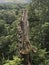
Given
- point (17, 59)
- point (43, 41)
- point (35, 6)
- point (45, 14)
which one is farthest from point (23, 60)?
point (35, 6)

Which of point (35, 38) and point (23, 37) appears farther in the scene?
point (35, 38)

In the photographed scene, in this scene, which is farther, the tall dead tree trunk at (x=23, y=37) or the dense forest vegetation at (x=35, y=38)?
the dense forest vegetation at (x=35, y=38)

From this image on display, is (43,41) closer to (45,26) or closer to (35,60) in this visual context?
(45,26)

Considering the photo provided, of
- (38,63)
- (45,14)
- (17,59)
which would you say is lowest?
(38,63)

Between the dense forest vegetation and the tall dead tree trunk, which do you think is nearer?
the tall dead tree trunk

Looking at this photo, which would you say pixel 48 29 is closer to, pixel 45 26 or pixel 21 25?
pixel 45 26

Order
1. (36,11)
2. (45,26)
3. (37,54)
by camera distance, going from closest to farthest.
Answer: (37,54) → (45,26) → (36,11)

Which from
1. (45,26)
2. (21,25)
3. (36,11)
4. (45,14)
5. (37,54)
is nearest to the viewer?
(21,25)

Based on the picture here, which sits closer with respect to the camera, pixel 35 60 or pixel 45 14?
pixel 35 60

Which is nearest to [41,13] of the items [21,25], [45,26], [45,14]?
[45,14]

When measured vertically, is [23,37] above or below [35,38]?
above

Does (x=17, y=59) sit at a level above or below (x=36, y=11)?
below
